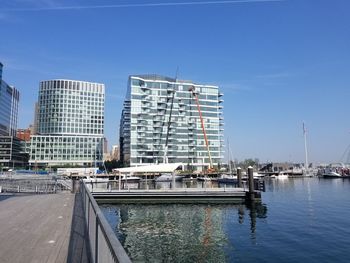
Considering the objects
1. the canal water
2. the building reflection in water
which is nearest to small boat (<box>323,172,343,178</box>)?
the canal water

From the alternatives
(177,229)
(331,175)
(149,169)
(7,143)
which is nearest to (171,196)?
(149,169)

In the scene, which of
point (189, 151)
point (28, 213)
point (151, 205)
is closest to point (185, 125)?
point (189, 151)

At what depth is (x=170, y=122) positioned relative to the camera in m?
164

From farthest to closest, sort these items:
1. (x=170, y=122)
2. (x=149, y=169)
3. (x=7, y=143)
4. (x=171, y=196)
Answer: (x=7, y=143)
(x=170, y=122)
(x=149, y=169)
(x=171, y=196)

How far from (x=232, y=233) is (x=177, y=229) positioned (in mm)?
4100

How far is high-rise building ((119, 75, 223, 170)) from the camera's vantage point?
6201 inches

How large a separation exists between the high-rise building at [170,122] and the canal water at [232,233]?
119 m

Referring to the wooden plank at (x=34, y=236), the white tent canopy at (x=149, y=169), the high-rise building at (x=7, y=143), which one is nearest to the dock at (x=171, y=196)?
the white tent canopy at (x=149, y=169)

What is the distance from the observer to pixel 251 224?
27.3 metres

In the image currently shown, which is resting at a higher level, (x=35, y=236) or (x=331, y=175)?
(x=35, y=236)

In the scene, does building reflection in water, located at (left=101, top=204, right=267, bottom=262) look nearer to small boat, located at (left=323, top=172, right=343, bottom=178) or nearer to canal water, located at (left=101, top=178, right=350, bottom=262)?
canal water, located at (left=101, top=178, right=350, bottom=262)

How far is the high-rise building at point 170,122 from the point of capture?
157500 millimetres

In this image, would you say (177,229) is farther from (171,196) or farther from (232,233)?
(171,196)

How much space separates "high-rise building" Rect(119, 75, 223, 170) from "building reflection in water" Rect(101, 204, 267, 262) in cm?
11697
